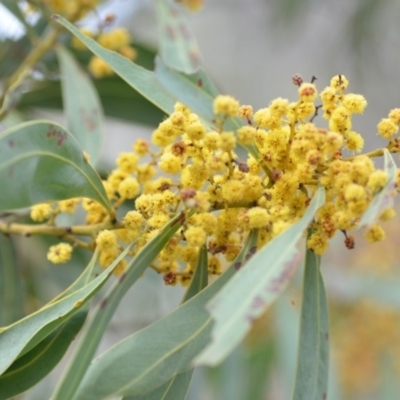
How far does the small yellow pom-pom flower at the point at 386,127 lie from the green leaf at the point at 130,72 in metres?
0.24

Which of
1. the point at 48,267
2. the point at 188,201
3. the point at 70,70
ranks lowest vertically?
the point at 188,201

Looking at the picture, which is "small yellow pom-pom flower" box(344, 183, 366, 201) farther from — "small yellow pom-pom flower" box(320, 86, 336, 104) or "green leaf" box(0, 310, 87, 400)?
"green leaf" box(0, 310, 87, 400)

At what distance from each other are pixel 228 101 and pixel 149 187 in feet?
0.71

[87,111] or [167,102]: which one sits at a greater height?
[87,111]

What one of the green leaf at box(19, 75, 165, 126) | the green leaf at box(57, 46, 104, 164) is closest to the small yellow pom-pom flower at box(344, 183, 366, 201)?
the green leaf at box(57, 46, 104, 164)

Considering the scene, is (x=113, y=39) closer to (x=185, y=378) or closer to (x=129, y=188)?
(x=129, y=188)

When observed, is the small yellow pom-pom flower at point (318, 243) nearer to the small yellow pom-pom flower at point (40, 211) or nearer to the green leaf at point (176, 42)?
the green leaf at point (176, 42)

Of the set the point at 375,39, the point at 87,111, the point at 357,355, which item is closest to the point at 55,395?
the point at 87,111

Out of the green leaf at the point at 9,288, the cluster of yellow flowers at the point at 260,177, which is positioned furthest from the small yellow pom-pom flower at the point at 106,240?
the green leaf at the point at 9,288

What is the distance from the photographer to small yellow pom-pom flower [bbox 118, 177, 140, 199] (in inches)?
30.3

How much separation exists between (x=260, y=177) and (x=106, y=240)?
18 centimetres

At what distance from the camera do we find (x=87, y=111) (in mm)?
1215

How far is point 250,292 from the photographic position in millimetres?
516

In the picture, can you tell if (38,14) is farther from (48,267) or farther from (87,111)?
(48,267)
